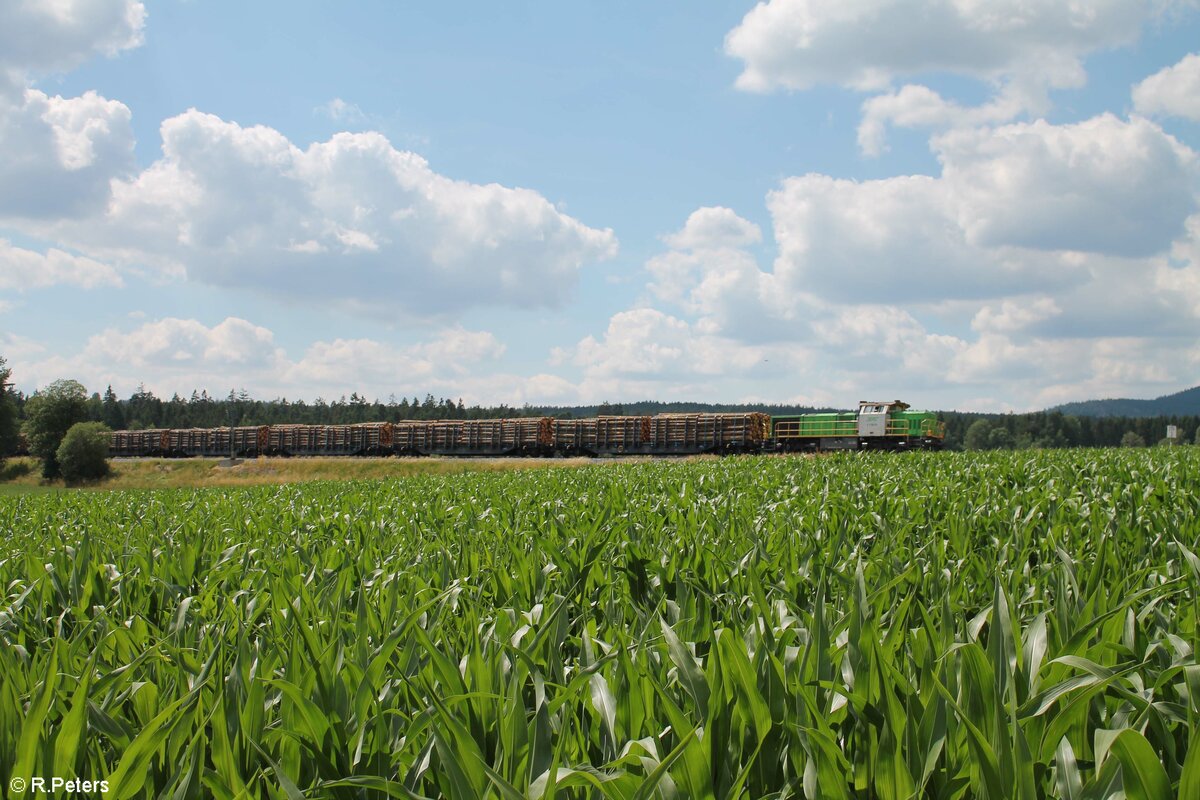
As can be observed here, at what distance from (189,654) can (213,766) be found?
0.94 m

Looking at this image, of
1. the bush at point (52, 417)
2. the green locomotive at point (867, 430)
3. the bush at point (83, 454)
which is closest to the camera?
the green locomotive at point (867, 430)

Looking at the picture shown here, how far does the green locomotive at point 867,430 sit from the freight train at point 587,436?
6cm

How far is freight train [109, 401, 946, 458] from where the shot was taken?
49.2m

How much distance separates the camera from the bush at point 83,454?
79.5 meters

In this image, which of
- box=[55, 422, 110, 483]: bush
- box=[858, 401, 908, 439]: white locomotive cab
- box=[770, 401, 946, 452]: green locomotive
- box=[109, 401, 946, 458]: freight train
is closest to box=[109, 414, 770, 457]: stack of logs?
box=[109, 401, 946, 458]: freight train

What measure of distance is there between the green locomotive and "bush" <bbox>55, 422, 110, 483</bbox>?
68.5 metres

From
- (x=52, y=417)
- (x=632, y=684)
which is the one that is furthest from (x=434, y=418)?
(x=632, y=684)

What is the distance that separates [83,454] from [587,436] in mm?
53045

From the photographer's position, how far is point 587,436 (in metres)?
65.6

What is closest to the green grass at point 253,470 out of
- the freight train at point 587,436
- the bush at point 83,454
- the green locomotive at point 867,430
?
the bush at point 83,454

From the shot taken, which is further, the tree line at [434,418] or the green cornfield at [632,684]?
the tree line at [434,418]

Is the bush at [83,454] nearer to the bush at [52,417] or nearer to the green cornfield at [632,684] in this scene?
the bush at [52,417]

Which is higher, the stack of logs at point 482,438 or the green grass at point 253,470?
the stack of logs at point 482,438

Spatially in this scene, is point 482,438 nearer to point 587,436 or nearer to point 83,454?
point 587,436
